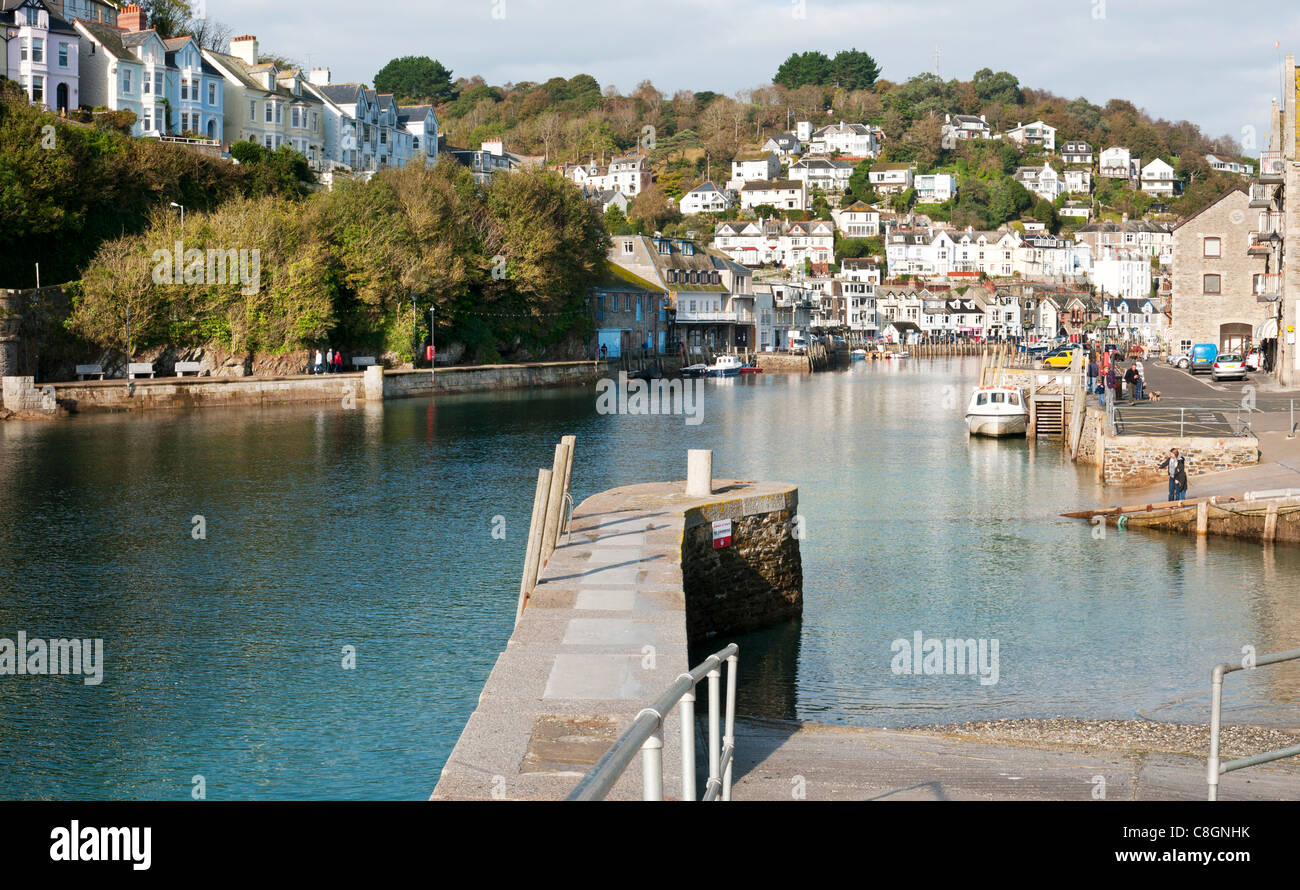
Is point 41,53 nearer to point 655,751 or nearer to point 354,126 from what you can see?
point 354,126

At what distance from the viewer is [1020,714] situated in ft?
54.9

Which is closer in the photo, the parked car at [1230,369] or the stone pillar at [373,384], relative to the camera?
the parked car at [1230,369]

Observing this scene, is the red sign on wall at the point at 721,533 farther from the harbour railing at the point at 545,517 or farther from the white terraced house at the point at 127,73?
the white terraced house at the point at 127,73

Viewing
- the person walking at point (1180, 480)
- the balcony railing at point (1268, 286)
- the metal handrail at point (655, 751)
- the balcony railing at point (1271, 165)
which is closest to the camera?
the metal handrail at point (655, 751)

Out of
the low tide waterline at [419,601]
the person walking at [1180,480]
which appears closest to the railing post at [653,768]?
the low tide waterline at [419,601]

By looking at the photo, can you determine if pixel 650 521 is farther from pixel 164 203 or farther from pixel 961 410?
pixel 164 203

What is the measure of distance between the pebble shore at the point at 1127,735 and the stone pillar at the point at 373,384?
56616mm

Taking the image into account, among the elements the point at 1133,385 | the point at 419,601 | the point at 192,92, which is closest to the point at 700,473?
the point at 419,601

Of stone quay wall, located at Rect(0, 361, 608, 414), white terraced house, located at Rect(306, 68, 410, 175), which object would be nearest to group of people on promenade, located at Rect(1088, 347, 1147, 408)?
stone quay wall, located at Rect(0, 361, 608, 414)

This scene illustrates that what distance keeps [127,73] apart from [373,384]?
3578 centimetres

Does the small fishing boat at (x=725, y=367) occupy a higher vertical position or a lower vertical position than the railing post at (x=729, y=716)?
higher

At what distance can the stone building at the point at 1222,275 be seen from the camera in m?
76.0

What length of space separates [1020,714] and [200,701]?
10.8 metres

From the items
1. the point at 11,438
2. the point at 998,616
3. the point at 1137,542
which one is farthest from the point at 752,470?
the point at 11,438
